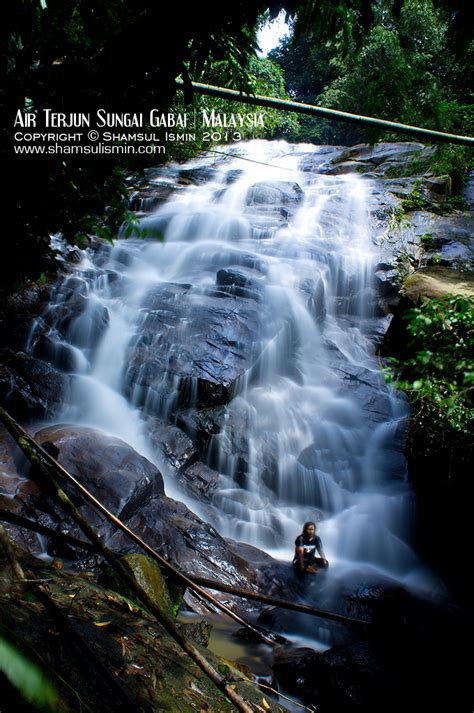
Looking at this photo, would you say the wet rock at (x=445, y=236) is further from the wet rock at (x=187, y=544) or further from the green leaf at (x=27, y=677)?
the green leaf at (x=27, y=677)

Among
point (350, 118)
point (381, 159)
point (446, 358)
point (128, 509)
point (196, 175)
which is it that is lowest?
point (128, 509)

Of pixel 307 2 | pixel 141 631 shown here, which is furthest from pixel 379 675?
→ pixel 307 2

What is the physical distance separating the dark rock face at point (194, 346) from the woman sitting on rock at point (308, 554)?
2.86 m

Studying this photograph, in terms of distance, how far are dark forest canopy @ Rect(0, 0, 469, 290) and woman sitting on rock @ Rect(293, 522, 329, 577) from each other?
450cm

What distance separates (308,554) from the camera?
5.66 meters

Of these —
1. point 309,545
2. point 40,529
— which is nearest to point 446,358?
point 40,529

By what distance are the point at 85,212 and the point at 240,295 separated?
6.54 m

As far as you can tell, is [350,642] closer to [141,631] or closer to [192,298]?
[141,631]

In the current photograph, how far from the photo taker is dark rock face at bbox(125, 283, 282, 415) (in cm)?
784

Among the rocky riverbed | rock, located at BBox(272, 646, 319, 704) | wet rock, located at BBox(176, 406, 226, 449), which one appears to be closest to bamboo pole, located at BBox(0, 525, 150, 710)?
the rocky riverbed

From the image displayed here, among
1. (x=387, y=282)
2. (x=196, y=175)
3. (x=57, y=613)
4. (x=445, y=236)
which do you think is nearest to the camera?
(x=57, y=613)

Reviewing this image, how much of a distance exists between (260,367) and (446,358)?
5322mm

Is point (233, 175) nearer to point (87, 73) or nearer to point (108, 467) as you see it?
point (108, 467)

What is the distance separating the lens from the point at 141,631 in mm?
2533
